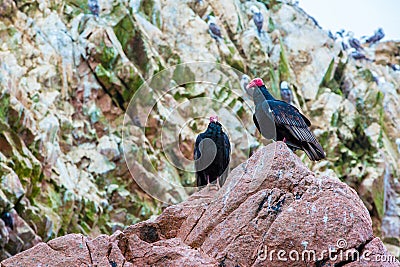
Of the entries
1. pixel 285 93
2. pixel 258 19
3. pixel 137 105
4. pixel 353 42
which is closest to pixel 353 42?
pixel 353 42

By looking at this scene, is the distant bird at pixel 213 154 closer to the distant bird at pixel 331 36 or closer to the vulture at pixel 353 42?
the distant bird at pixel 331 36

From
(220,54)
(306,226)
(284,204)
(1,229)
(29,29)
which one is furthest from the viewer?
(220,54)

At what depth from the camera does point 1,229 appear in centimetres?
1834

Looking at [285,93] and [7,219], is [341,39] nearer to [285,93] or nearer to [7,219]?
[285,93]

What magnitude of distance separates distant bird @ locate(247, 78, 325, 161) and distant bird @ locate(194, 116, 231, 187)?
88.1 inches

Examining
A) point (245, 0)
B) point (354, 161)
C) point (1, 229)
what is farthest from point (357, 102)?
point (1, 229)

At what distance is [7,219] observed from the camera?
18797 mm

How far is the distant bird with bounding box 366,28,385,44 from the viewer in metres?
54.5

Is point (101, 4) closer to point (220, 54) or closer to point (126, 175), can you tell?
point (220, 54)

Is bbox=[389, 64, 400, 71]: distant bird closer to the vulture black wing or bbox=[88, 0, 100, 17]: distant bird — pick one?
bbox=[88, 0, 100, 17]: distant bird

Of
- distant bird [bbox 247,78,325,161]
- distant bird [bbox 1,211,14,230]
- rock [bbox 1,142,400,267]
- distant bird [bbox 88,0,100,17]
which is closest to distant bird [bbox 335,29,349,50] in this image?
distant bird [bbox 88,0,100,17]

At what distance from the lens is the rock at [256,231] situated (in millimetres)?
7812

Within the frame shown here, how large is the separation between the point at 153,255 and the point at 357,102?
32.9 m

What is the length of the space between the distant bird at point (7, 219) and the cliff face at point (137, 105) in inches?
5.1
